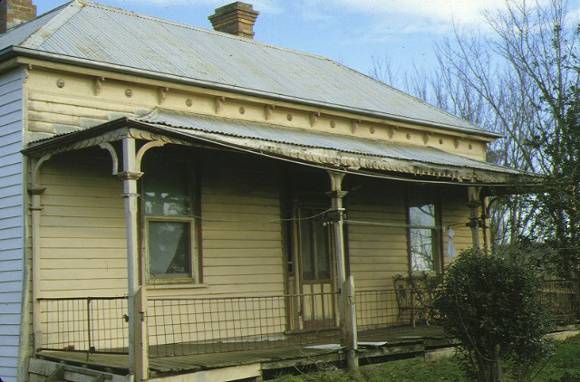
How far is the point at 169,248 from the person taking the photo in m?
12.7

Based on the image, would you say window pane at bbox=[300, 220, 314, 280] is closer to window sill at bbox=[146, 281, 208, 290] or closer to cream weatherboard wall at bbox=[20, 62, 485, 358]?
cream weatherboard wall at bbox=[20, 62, 485, 358]

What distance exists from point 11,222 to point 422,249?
29.0 feet

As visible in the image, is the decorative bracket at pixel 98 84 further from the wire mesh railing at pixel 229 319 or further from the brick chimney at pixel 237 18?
the brick chimney at pixel 237 18

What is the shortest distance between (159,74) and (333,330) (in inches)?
215

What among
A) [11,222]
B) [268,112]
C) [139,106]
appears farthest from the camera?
[268,112]

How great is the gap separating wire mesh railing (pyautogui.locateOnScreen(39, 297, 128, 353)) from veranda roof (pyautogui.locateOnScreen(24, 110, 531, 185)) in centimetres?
211

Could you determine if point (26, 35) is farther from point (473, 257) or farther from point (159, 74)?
point (473, 257)

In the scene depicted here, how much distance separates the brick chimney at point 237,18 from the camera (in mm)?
18484

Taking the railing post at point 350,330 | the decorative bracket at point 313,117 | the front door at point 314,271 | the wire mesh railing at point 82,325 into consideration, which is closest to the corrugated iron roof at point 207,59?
the decorative bracket at point 313,117

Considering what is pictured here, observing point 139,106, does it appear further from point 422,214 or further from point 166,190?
point 422,214

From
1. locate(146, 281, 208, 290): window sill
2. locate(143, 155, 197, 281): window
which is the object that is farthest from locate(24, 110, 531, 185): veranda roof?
locate(146, 281, 208, 290): window sill

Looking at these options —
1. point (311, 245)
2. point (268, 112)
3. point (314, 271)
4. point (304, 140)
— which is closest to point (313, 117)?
point (268, 112)

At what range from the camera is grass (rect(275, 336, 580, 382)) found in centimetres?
1084

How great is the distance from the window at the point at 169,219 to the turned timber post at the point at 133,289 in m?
2.62
